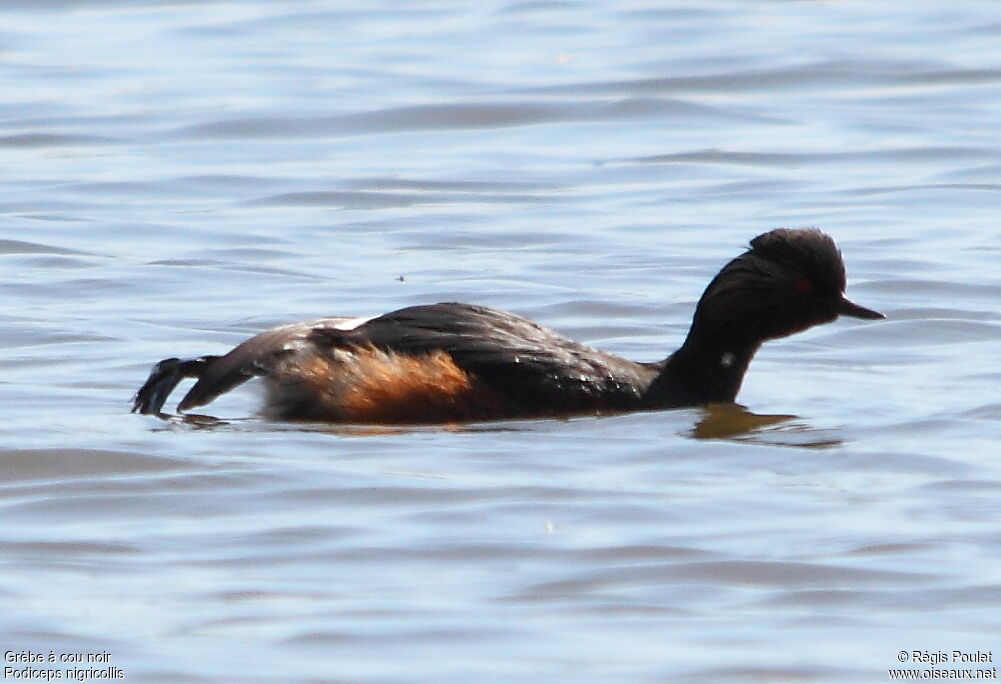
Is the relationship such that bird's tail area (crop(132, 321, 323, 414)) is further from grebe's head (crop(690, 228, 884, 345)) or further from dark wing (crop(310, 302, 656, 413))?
grebe's head (crop(690, 228, 884, 345))

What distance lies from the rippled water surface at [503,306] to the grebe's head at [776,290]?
325 millimetres

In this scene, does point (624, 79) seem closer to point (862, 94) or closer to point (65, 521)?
point (862, 94)

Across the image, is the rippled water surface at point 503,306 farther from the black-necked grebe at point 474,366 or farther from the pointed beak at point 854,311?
the pointed beak at point 854,311

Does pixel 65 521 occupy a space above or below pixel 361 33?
below

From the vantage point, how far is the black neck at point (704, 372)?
897 cm

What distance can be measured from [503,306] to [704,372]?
2.20 metres

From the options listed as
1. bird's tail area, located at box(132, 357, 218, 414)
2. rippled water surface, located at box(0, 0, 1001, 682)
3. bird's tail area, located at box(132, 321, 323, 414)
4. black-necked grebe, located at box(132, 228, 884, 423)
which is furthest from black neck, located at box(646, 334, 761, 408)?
bird's tail area, located at box(132, 357, 218, 414)

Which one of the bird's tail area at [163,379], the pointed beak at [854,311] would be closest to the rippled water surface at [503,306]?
the bird's tail area at [163,379]

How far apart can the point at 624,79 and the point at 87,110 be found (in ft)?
13.2

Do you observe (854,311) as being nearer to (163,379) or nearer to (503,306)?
(503,306)

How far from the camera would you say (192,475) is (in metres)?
7.68

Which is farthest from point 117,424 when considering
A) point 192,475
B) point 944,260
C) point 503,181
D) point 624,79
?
point 624,79

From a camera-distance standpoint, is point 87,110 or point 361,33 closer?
point 87,110

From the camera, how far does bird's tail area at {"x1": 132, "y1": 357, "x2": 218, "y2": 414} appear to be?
877 centimetres
